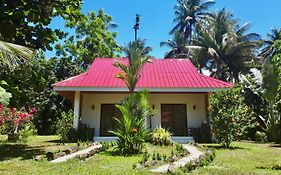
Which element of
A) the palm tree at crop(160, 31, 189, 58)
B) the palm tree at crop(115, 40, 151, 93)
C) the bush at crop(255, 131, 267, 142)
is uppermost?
the palm tree at crop(160, 31, 189, 58)

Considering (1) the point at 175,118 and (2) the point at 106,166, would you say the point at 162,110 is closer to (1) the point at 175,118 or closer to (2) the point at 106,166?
(1) the point at 175,118

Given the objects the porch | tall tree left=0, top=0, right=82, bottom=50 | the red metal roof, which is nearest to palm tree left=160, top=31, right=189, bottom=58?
the red metal roof

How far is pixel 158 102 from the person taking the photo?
17375mm

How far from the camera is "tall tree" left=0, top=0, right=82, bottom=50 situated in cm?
906

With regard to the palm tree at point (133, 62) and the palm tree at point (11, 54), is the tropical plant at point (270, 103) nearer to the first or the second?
the palm tree at point (133, 62)

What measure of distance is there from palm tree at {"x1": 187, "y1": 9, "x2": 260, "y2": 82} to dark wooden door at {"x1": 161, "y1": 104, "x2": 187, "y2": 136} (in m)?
15.1

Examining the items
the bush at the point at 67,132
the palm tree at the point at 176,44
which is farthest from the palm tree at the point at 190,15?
the bush at the point at 67,132

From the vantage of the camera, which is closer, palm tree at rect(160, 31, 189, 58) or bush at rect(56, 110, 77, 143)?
bush at rect(56, 110, 77, 143)

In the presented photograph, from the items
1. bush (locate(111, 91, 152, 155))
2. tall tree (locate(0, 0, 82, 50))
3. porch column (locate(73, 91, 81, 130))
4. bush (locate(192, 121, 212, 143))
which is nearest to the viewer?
tall tree (locate(0, 0, 82, 50))

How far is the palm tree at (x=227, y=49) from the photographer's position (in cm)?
3086

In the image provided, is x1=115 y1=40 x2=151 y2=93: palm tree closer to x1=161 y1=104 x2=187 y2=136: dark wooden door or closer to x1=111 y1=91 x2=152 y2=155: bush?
x1=111 y1=91 x2=152 y2=155: bush

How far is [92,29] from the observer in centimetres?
3550

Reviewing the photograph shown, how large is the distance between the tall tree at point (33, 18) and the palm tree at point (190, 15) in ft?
110

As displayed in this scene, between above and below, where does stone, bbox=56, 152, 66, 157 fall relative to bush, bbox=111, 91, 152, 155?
below
